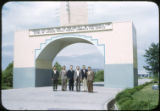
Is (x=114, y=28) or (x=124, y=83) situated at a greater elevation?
(x=114, y=28)

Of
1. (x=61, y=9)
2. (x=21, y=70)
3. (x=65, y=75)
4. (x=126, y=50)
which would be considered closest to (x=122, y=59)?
(x=126, y=50)

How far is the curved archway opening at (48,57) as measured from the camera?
20016 millimetres

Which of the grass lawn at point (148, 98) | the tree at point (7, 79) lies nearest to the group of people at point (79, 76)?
the grass lawn at point (148, 98)

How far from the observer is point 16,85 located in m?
20.5

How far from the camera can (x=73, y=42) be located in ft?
72.4

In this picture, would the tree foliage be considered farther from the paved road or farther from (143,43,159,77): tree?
the paved road

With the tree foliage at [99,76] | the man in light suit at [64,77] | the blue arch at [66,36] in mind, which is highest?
the blue arch at [66,36]

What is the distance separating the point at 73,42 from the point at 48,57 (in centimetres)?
287

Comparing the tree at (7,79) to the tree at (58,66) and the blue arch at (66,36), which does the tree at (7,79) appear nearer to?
the blue arch at (66,36)

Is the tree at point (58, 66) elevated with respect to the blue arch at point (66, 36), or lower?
lower

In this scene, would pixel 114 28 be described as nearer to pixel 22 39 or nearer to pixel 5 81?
pixel 22 39

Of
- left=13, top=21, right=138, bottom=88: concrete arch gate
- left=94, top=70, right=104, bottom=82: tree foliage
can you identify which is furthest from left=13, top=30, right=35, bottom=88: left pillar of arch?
left=94, top=70, right=104, bottom=82: tree foliage

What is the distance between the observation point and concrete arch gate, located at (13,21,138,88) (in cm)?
1705

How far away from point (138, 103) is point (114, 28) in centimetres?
1039
